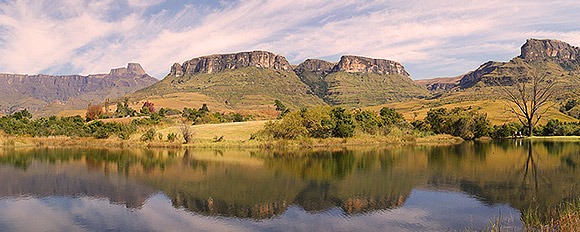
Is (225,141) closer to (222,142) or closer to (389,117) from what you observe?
(222,142)

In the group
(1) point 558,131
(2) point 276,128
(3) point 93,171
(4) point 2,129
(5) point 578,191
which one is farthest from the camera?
(1) point 558,131

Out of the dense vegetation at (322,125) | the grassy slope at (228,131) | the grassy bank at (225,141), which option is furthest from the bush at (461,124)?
the grassy slope at (228,131)

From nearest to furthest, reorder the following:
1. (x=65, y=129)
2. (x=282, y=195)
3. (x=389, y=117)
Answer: (x=282, y=195), (x=65, y=129), (x=389, y=117)

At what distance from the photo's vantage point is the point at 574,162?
35.6m

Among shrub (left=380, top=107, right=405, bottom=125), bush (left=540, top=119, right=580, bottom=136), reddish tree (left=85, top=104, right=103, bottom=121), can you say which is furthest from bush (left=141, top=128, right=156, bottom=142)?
bush (left=540, top=119, right=580, bottom=136)

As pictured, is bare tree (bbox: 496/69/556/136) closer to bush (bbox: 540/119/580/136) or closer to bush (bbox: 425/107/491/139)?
bush (bbox: 540/119/580/136)

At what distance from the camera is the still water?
54.5 ft

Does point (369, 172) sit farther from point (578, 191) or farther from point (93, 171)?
point (93, 171)

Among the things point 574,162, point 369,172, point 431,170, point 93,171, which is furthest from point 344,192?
point 574,162

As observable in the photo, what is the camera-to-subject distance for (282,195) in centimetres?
2211

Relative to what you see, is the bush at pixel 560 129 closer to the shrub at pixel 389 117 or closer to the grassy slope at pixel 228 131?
the shrub at pixel 389 117

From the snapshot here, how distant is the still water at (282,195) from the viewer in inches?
655

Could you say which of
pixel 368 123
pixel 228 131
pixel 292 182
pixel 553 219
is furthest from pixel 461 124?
pixel 553 219

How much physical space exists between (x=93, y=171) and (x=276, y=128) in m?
34.9
